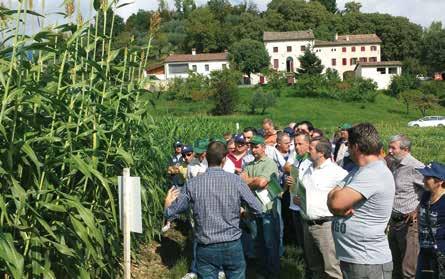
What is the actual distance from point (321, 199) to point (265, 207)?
126 centimetres

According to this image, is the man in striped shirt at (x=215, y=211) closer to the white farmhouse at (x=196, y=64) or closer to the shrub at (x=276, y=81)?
the shrub at (x=276, y=81)

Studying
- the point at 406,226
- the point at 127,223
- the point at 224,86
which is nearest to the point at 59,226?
the point at 127,223

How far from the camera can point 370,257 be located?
4.34 meters

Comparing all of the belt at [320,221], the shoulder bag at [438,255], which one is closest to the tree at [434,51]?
the belt at [320,221]

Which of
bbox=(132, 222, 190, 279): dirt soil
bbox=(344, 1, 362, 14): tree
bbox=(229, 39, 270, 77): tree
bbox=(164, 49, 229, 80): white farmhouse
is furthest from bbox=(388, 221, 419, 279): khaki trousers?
bbox=(344, 1, 362, 14): tree

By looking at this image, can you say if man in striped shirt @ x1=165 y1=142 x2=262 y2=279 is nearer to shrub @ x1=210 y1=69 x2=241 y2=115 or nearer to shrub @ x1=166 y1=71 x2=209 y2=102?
shrub @ x1=210 y1=69 x2=241 y2=115

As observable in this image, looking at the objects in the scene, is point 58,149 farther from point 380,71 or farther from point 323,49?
point 323,49

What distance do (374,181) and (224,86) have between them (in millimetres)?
55099

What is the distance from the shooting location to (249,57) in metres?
86.2

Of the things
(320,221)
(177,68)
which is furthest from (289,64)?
(320,221)

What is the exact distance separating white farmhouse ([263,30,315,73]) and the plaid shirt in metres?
94.7

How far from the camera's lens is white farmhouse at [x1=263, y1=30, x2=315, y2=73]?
3885 inches

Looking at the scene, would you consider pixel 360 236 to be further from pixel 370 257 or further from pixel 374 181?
pixel 374 181

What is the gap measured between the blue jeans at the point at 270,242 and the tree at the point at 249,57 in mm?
78692
